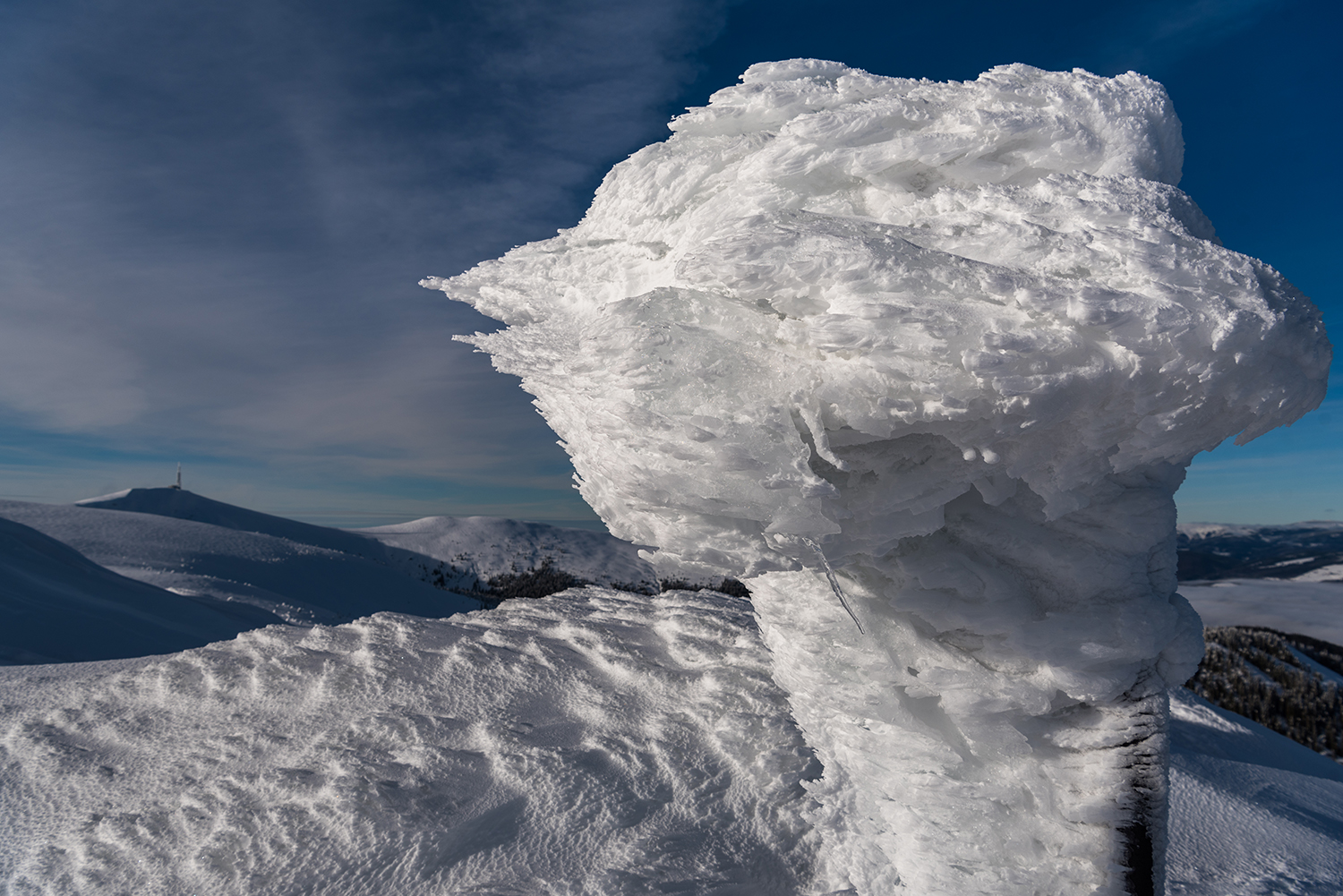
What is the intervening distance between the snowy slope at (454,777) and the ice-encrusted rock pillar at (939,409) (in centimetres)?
67

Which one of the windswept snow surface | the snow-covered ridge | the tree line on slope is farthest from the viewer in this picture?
the tree line on slope

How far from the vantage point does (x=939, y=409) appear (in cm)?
179

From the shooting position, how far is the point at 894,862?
2.72 metres

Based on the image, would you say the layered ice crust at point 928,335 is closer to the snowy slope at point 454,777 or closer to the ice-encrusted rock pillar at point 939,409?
the ice-encrusted rock pillar at point 939,409

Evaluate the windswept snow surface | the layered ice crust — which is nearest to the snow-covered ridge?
Result: the layered ice crust

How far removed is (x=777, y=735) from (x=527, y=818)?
133 cm

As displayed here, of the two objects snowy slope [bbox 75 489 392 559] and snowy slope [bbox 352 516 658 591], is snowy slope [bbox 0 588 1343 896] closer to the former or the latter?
snowy slope [bbox 352 516 658 591]

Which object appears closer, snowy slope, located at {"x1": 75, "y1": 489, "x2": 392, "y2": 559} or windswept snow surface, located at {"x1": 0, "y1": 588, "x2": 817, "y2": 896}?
windswept snow surface, located at {"x1": 0, "y1": 588, "x2": 817, "y2": 896}

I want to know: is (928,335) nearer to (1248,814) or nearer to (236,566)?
(1248,814)

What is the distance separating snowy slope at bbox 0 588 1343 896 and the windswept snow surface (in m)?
0.01

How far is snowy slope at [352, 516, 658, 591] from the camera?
1576 cm

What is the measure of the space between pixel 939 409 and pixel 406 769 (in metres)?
2.70

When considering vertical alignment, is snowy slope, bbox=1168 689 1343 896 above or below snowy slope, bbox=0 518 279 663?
below

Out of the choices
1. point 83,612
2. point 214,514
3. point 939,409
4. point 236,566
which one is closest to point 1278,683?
point 939,409
